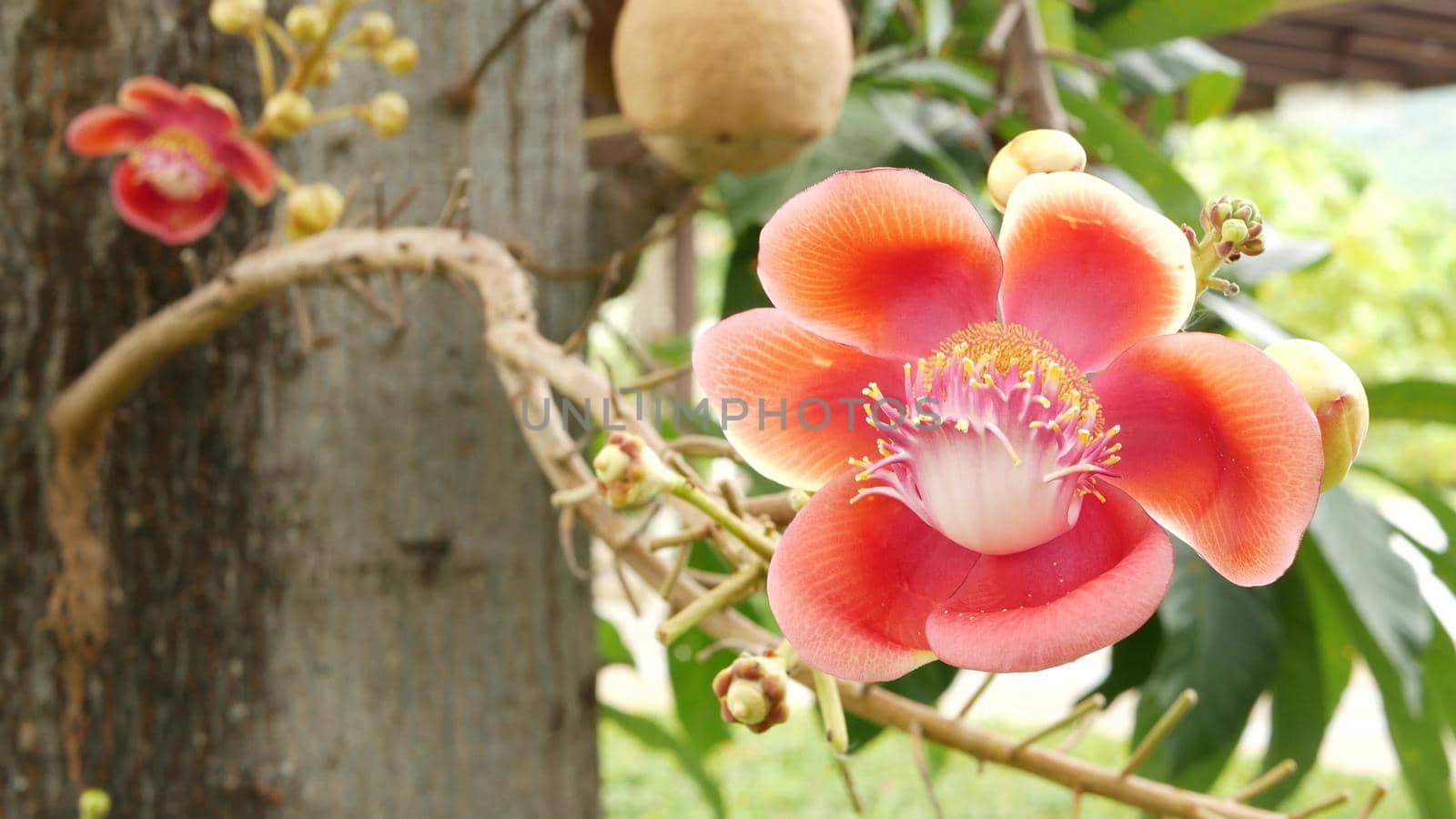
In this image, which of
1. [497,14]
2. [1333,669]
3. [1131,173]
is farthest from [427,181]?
[1333,669]

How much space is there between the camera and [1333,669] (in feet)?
3.40

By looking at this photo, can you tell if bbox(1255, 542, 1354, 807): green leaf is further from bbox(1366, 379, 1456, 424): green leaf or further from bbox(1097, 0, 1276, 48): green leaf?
bbox(1097, 0, 1276, 48): green leaf

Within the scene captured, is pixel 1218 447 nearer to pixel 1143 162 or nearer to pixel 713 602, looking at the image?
pixel 713 602

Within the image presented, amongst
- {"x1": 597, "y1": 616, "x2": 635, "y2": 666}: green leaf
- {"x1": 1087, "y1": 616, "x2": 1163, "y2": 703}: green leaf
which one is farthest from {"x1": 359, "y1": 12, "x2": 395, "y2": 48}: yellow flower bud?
{"x1": 597, "y1": 616, "x2": 635, "y2": 666}: green leaf

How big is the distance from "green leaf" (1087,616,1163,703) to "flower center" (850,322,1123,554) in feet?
2.29

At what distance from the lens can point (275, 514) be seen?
822mm

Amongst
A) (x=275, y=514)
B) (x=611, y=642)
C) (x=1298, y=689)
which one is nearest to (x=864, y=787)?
(x=611, y=642)

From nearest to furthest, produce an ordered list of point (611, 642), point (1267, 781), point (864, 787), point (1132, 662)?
point (1267, 781) → point (1132, 662) → point (611, 642) → point (864, 787)

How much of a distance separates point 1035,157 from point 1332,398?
0.32 feet

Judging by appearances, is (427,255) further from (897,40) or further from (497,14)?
(897,40)

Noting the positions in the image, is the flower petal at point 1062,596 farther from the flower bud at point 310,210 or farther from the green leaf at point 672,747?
the green leaf at point 672,747

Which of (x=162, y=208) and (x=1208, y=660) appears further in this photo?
(x=1208, y=660)

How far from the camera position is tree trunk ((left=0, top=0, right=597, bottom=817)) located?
2.59 feet

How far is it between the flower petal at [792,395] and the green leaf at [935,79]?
0.70m
